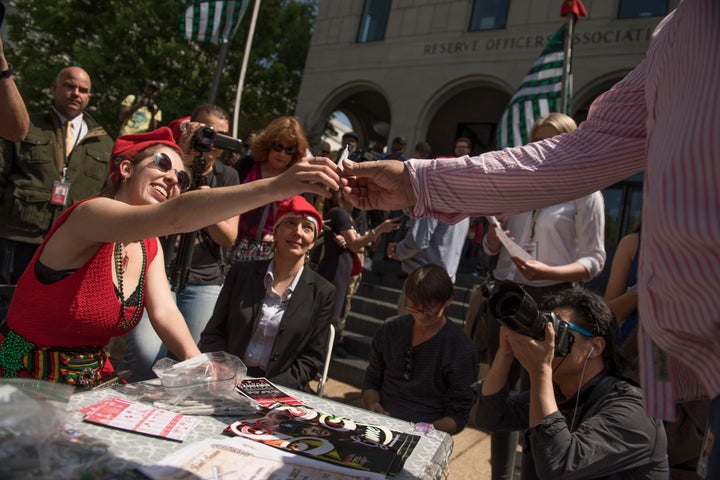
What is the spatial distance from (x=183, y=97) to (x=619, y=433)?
55.2 feet

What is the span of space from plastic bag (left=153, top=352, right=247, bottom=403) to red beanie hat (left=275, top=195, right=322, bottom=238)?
168 cm

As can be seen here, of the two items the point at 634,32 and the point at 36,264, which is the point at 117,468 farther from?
the point at 634,32

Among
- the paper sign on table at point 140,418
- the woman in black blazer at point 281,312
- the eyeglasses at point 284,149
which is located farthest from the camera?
the eyeglasses at point 284,149

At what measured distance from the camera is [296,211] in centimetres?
343

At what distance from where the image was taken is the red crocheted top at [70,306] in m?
1.88

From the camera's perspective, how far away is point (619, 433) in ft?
6.33

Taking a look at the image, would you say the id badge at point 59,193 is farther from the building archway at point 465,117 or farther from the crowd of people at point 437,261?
the building archway at point 465,117

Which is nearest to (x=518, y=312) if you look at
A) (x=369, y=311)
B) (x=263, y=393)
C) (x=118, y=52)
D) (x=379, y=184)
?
(x=379, y=184)

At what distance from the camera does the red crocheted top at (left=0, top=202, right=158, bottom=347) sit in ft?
6.17

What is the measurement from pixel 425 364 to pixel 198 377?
1.76m

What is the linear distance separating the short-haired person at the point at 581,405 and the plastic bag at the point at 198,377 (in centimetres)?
104

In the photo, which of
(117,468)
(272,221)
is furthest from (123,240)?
(272,221)

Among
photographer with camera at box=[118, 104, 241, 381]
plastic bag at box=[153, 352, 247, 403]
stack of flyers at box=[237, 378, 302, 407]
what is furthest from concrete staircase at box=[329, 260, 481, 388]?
plastic bag at box=[153, 352, 247, 403]

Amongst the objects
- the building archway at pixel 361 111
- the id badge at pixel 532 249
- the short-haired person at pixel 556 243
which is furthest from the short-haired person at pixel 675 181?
the building archway at pixel 361 111
